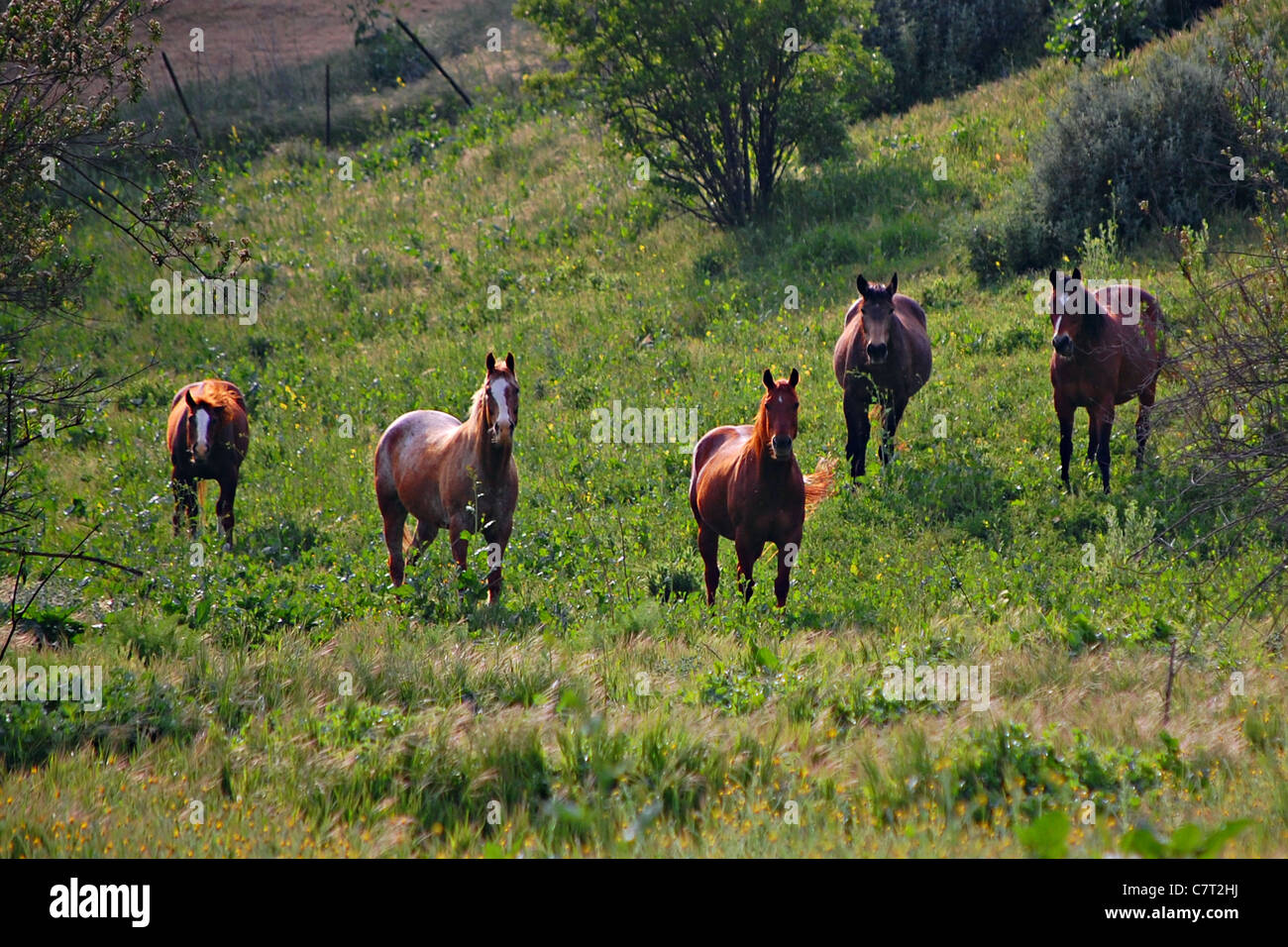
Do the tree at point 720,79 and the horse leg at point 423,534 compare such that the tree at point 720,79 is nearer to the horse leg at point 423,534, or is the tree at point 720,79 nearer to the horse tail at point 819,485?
the horse tail at point 819,485

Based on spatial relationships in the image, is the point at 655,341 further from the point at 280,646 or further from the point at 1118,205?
the point at 280,646

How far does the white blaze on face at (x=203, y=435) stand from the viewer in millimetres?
14289

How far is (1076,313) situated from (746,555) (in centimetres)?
500

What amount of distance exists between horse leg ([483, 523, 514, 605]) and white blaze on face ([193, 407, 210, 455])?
5314mm

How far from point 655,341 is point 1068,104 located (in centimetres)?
925

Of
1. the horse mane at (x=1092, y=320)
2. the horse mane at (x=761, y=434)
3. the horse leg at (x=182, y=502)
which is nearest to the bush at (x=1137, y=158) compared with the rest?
the horse mane at (x=1092, y=320)

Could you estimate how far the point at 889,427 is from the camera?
1391 cm

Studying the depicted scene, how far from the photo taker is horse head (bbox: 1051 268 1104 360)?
1198 centimetres

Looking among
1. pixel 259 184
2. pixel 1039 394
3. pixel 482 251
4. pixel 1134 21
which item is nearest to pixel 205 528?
pixel 1039 394

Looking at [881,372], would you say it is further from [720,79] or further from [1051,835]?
[720,79]

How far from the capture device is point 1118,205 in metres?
18.9

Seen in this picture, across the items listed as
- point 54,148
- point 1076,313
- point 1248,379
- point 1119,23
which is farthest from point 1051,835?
point 1119,23

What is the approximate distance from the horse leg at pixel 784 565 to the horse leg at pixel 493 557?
269 cm

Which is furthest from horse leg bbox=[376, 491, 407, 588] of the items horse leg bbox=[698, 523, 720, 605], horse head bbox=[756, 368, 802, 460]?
horse head bbox=[756, 368, 802, 460]
